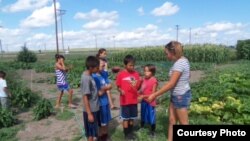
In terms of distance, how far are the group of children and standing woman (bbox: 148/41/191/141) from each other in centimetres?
72

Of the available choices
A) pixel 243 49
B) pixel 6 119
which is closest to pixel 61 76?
pixel 6 119

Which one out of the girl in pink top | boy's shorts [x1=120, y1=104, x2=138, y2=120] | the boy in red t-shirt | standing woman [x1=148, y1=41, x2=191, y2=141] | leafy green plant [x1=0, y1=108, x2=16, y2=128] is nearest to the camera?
standing woman [x1=148, y1=41, x2=191, y2=141]

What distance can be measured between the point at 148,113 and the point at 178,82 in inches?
78.7

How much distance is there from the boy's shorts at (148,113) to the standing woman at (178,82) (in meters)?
1.55

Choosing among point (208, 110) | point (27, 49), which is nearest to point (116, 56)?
point (27, 49)

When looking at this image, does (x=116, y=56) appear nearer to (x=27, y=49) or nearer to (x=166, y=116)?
(x=27, y=49)

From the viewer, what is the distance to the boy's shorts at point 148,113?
7070 millimetres

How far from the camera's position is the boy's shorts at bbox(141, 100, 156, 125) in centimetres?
707

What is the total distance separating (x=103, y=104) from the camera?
6.66m

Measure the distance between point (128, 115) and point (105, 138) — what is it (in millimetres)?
641

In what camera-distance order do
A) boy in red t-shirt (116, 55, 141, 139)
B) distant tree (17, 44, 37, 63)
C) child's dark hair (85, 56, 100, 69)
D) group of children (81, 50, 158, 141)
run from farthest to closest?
distant tree (17, 44, 37, 63), boy in red t-shirt (116, 55, 141, 139), group of children (81, 50, 158, 141), child's dark hair (85, 56, 100, 69)

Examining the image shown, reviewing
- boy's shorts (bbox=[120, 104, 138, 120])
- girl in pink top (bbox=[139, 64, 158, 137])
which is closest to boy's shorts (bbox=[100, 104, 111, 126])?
boy's shorts (bbox=[120, 104, 138, 120])

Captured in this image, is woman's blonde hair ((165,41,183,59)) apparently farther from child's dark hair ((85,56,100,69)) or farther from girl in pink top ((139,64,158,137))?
girl in pink top ((139,64,158,137))

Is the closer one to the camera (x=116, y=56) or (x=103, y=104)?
(x=103, y=104)
